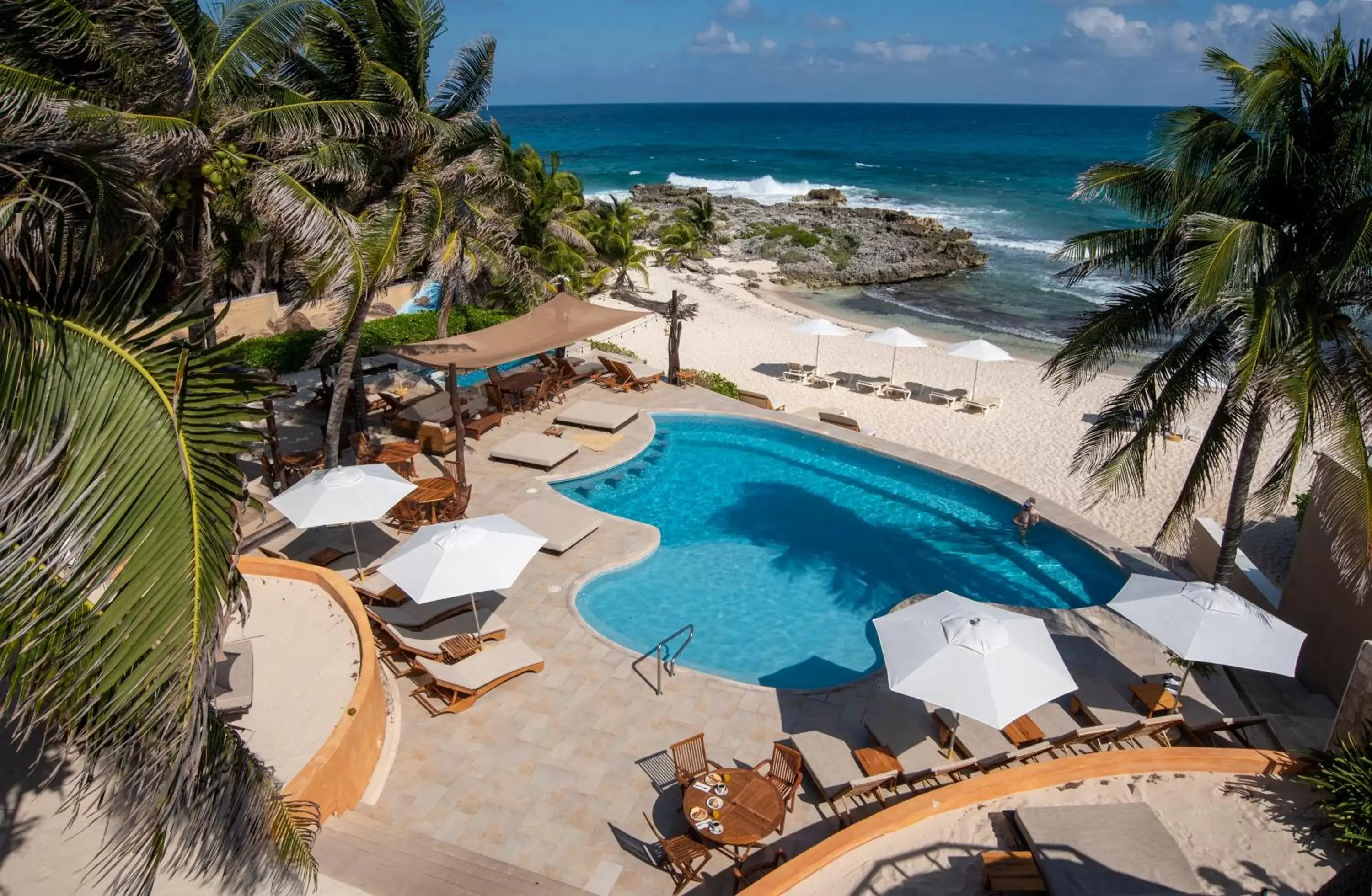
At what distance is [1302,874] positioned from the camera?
22.0 feet

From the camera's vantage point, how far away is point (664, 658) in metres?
10.6

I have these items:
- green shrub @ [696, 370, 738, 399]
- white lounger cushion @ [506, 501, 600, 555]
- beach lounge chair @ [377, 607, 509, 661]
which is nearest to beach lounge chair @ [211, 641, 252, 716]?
beach lounge chair @ [377, 607, 509, 661]

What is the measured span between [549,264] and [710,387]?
7.50 m

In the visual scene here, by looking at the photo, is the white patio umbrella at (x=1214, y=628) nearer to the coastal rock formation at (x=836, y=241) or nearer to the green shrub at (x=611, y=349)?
the green shrub at (x=611, y=349)

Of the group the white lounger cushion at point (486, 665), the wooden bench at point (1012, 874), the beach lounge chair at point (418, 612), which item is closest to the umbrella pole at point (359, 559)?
the beach lounge chair at point (418, 612)

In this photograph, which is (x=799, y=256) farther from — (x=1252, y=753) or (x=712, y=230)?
(x=1252, y=753)

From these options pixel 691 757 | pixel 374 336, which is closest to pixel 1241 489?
pixel 691 757

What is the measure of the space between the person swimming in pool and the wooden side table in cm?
480

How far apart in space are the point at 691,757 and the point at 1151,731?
5.09m

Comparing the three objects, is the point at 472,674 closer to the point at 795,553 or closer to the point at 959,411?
the point at 795,553

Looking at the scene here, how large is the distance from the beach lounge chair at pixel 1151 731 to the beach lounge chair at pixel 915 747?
186cm

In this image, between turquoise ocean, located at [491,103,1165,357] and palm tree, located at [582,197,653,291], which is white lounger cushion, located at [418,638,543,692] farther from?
palm tree, located at [582,197,653,291]

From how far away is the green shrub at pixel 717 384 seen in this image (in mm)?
20594

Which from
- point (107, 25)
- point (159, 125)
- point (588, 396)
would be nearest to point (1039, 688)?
point (159, 125)
